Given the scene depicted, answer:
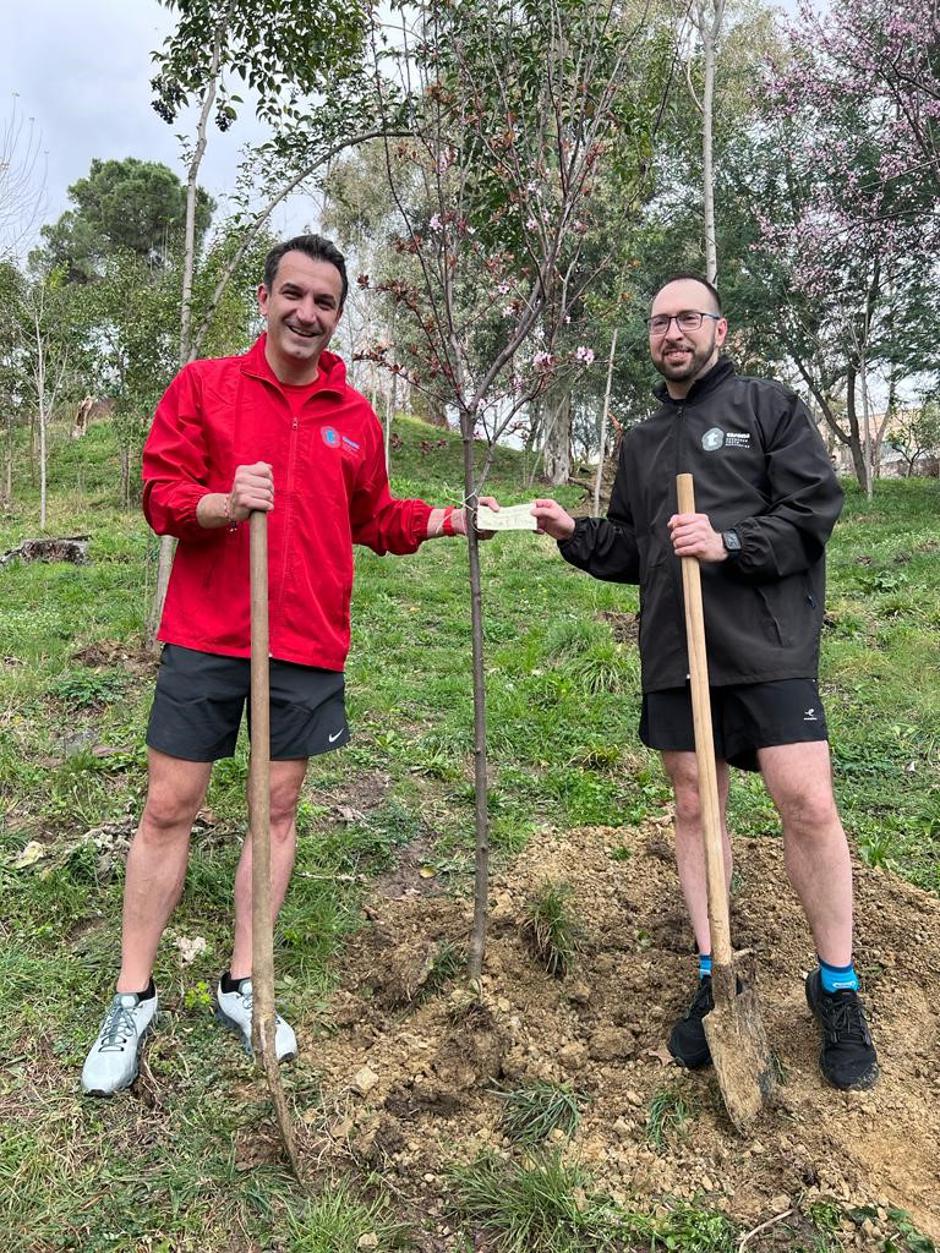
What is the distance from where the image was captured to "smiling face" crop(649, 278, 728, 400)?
2635mm

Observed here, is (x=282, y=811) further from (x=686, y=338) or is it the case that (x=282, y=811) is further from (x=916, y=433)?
(x=916, y=433)

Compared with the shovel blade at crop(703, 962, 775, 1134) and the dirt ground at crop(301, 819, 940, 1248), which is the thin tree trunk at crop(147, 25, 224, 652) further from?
the shovel blade at crop(703, 962, 775, 1134)

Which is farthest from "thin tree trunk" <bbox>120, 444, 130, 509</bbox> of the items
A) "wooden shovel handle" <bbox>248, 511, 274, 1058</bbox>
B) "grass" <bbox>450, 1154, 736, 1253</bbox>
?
"grass" <bbox>450, 1154, 736, 1253</bbox>

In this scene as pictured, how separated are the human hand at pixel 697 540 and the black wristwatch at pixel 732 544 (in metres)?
0.01

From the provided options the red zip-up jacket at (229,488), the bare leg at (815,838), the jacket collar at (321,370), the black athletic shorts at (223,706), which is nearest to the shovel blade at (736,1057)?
the bare leg at (815,838)

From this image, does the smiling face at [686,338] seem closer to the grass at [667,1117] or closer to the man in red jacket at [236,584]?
the man in red jacket at [236,584]

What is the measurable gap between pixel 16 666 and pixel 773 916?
5.64 m

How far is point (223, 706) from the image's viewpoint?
8.55ft

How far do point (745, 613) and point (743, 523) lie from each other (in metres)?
0.28

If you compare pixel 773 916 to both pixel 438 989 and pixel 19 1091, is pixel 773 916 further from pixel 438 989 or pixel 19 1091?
pixel 19 1091

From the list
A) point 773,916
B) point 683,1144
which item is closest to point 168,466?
point 683,1144

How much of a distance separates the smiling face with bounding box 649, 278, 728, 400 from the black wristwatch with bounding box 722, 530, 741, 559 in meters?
0.58

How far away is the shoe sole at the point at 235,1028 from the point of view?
2668 mm

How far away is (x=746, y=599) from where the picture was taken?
2.55 metres
